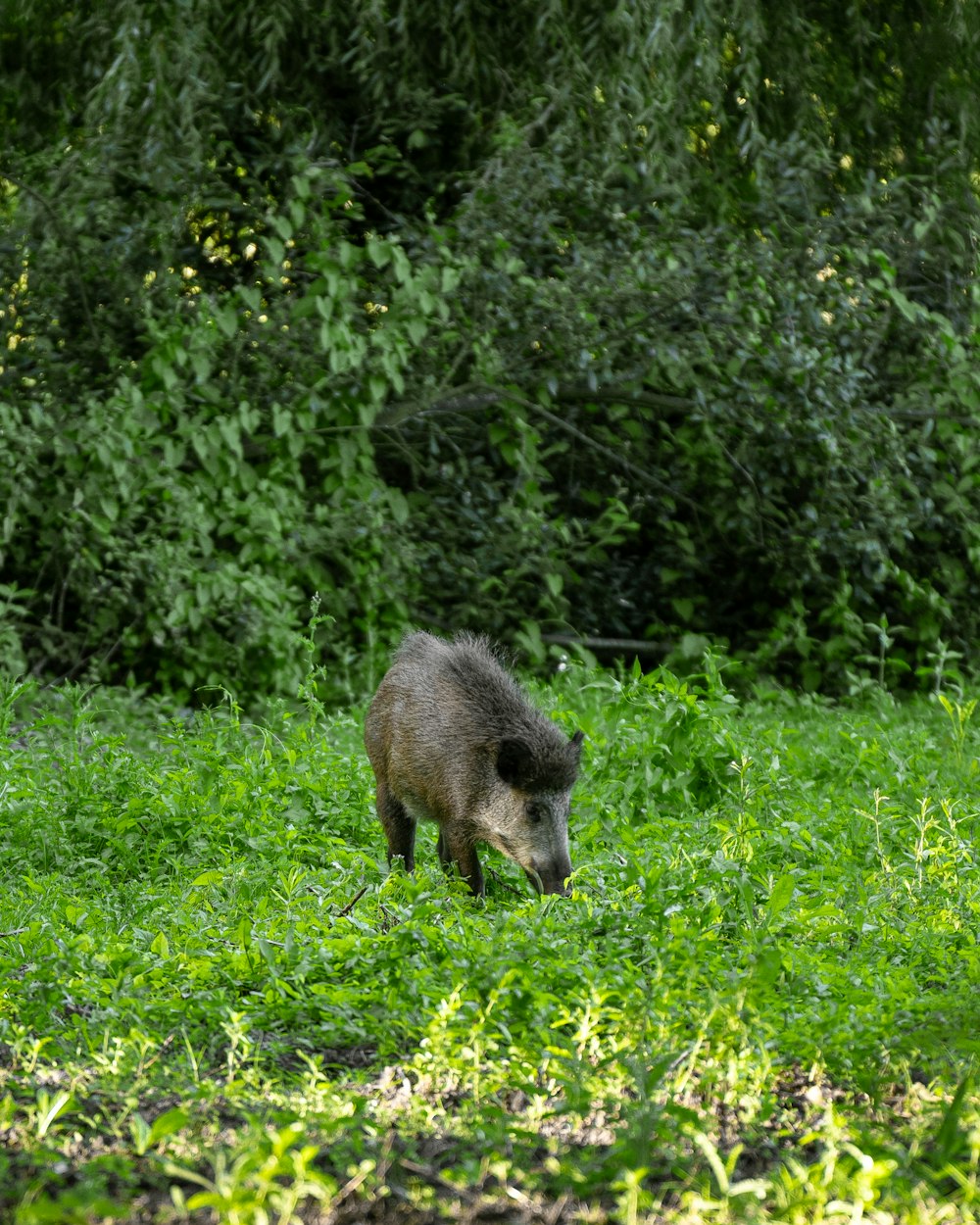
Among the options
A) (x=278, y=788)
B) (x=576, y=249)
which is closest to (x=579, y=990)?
(x=278, y=788)

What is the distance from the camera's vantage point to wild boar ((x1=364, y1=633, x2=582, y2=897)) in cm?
596

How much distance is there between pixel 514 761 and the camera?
5.97 m

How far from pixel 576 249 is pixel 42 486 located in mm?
4118

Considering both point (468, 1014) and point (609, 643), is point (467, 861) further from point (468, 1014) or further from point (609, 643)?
point (609, 643)

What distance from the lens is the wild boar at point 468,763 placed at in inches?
235

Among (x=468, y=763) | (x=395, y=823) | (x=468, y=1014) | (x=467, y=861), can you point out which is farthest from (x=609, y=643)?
(x=468, y=1014)

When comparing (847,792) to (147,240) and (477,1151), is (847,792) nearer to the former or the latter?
(477,1151)

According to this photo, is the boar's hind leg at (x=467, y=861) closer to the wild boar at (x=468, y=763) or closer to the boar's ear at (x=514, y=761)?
the wild boar at (x=468, y=763)

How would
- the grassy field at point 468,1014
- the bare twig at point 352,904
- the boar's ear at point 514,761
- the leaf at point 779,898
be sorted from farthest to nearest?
1. the boar's ear at point 514,761
2. the bare twig at point 352,904
3. the leaf at point 779,898
4. the grassy field at point 468,1014

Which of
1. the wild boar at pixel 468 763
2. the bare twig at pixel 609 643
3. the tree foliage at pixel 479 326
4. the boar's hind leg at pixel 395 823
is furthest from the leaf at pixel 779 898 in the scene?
the bare twig at pixel 609 643

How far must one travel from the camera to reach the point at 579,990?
4.05m

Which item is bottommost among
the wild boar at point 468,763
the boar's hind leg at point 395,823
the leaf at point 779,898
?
the boar's hind leg at point 395,823

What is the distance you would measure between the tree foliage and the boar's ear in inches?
180

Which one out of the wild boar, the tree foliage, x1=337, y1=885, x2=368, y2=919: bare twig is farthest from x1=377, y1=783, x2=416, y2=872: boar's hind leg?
the tree foliage
